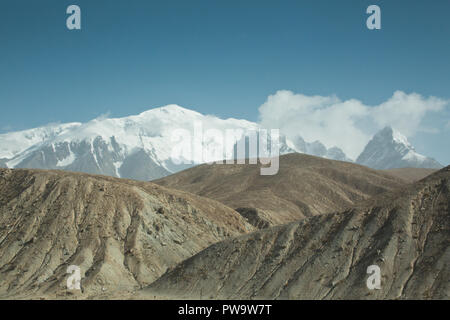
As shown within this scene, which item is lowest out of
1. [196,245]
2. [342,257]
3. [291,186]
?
[291,186]

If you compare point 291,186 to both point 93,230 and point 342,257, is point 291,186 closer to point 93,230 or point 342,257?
point 93,230

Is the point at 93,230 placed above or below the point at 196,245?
above

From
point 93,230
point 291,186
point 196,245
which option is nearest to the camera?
point 93,230

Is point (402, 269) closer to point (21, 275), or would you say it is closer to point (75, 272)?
point (75, 272)

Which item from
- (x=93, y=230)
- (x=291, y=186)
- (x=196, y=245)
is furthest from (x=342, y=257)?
(x=291, y=186)

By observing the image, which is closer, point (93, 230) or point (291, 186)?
point (93, 230)
